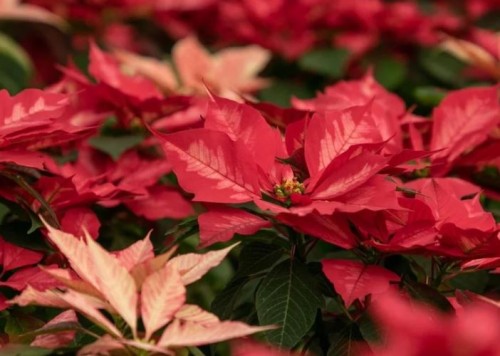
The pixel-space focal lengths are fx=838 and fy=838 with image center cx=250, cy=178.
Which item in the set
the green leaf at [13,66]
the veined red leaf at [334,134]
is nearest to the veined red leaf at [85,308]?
the veined red leaf at [334,134]

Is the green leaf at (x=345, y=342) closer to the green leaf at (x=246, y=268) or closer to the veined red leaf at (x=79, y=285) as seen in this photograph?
the green leaf at (x=246, y=268)

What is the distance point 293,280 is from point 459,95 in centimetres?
33

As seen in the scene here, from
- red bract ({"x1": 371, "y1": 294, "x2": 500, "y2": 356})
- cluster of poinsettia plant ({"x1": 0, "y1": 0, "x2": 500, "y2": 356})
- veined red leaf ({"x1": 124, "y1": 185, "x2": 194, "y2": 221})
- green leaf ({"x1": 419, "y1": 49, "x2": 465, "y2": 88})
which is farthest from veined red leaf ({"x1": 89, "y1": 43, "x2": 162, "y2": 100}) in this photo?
green leaf ({"x1": 419, "y1": 49, "x2": 465, "y2": 88})

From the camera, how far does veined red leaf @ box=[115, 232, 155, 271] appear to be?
68 cm

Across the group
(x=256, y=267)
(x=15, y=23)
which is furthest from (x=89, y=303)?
(x=15, y=23)

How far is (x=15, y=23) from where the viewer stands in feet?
5.97

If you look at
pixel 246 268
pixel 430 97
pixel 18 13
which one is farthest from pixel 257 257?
pixel 18 13

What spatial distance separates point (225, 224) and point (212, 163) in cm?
5

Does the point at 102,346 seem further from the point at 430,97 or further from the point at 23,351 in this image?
the point at 430,97

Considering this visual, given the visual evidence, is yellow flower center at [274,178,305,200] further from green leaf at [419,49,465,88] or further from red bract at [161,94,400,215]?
green leaf at [419,49,465,88]

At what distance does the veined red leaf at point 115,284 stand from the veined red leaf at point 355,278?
172 millimetres

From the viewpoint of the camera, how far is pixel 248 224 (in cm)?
72

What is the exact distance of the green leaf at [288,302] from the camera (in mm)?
687

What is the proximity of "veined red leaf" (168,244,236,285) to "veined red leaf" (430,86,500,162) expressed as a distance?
329 mm
